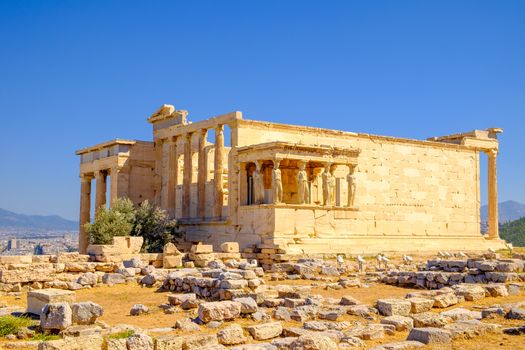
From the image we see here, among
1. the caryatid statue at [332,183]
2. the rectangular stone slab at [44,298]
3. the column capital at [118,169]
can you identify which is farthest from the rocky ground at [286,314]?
the column capital at [118,169]

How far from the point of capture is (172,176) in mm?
29297

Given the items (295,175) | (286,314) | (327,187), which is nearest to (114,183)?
(295,175)

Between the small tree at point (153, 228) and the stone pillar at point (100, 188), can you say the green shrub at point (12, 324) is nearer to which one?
the small tree at point (153, 228)

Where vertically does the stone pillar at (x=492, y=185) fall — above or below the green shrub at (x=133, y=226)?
above

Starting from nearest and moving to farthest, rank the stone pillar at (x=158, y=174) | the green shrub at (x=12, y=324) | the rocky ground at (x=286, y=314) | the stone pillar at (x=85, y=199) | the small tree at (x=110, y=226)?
the rocky ground at (x=286, y=314), the green shrub at (x=12, y=324), the small tree at (x=110, y=226), the stone pillar at (x=158, y=174), the stone pillar at (x=85, y=199)

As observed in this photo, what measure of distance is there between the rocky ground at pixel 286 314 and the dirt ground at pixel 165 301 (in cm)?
2

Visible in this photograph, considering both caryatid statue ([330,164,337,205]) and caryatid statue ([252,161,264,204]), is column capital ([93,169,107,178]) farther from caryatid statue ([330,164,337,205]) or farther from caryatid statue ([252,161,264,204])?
caryatid statue ([330,164,337,205])

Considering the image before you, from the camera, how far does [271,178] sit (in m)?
25.3

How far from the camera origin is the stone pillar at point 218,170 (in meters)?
26.6

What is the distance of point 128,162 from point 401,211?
11975mm

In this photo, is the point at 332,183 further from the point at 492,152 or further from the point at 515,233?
the point at 515,233

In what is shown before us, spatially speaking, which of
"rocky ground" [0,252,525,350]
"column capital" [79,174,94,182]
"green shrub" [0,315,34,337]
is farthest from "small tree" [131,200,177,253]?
"green shrub" [0,315,34,337]

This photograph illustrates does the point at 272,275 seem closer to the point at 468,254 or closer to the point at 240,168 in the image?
the point at 240,168

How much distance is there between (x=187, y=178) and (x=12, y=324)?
18.5 metres
